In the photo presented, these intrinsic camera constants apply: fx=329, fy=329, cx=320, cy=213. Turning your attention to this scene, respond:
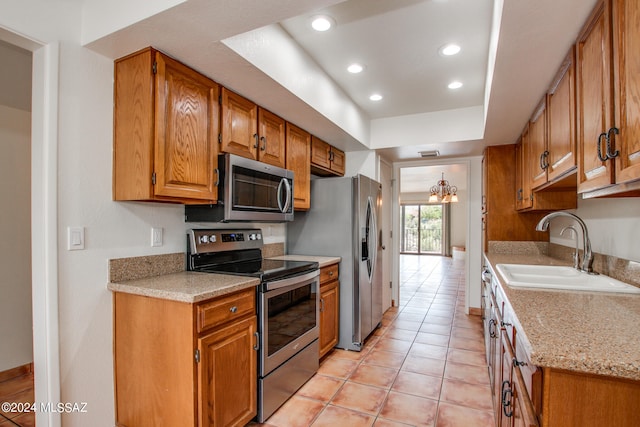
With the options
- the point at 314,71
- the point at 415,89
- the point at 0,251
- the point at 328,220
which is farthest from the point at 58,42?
the point at 415,89

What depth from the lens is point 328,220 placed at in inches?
123

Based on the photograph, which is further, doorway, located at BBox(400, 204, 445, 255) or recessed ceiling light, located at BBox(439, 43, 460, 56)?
doorway, located at BBox(400, 204, 445, 255)

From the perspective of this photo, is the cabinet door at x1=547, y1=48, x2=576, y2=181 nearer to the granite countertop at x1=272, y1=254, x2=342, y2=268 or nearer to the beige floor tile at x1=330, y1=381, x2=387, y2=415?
the granite countertop at x1=272, y1=254, x2=342, y2=268

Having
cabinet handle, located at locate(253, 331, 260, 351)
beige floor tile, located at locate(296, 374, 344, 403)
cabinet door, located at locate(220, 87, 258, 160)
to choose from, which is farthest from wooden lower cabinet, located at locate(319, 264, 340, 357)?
cabinet door, located at locate(220, 87, 258, 160)

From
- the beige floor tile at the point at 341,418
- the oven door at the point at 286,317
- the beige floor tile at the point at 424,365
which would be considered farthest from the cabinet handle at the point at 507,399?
the beige floor tile at the point at 424,365

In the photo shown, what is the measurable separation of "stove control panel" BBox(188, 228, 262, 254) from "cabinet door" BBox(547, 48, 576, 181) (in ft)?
6.99

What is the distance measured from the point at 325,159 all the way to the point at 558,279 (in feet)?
7.39

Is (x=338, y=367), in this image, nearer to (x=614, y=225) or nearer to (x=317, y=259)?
(x=317, y=259)

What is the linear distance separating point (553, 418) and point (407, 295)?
4648 mm

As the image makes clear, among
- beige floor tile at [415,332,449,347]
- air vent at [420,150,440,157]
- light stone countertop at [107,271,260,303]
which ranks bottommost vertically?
beige floor tile at [415,332,449,347]

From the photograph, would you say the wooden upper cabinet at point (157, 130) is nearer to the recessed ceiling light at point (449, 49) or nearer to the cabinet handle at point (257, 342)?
the cabinet handle at point (257, 342)

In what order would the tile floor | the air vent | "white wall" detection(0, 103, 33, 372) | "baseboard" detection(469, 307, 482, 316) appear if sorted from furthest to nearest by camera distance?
"baseboard" detection(469, 307, 482, 316) < the air vent < "white wall" detection(0, 103, 33, 372) < the tile floor

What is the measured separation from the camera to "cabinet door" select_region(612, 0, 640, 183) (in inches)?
38.6

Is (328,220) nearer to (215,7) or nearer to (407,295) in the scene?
(215,7)
